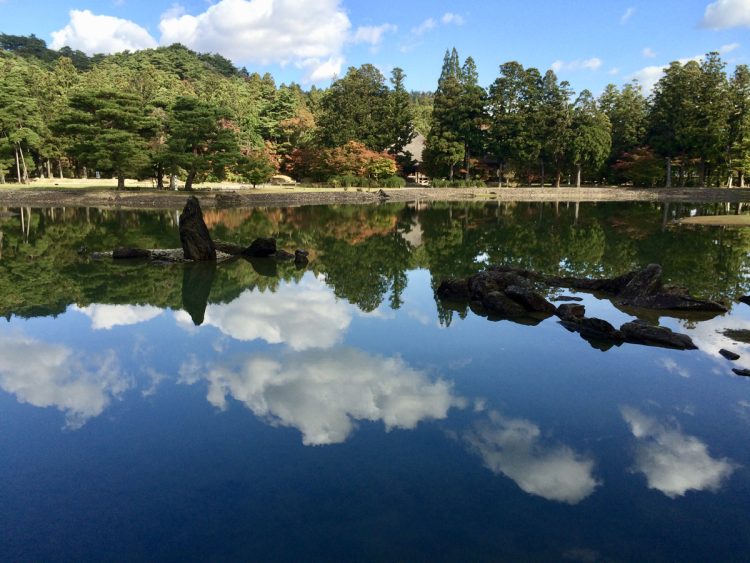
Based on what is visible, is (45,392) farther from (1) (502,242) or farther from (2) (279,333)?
(1) (502,242)

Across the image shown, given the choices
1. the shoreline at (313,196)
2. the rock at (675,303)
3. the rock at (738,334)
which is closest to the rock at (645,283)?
the rock at (675,303)

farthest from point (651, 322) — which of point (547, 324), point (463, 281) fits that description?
point (463, 281)

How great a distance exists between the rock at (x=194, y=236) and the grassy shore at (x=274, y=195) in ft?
72.0

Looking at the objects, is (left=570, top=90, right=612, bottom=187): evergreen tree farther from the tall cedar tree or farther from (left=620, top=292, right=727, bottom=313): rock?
(left=620, top=292, right=727, bottom=313): rock

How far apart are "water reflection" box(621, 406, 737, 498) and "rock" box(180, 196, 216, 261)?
12837 mm

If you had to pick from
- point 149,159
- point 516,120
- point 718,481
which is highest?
point 516,120

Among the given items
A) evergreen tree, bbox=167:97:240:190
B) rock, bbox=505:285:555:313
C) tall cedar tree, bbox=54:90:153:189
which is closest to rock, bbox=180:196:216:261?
rock, bbox=505:285:555:313

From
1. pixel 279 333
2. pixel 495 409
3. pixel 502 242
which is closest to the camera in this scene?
pixel 495 409

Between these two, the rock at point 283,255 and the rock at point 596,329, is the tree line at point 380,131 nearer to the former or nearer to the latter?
the rock at point 283,255

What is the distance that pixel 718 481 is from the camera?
4750mm

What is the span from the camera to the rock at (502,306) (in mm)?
10153

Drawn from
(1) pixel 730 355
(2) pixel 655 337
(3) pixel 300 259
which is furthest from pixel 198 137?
(1) pixel 730 355

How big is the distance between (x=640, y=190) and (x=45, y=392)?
52.5 m

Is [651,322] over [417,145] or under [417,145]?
under
